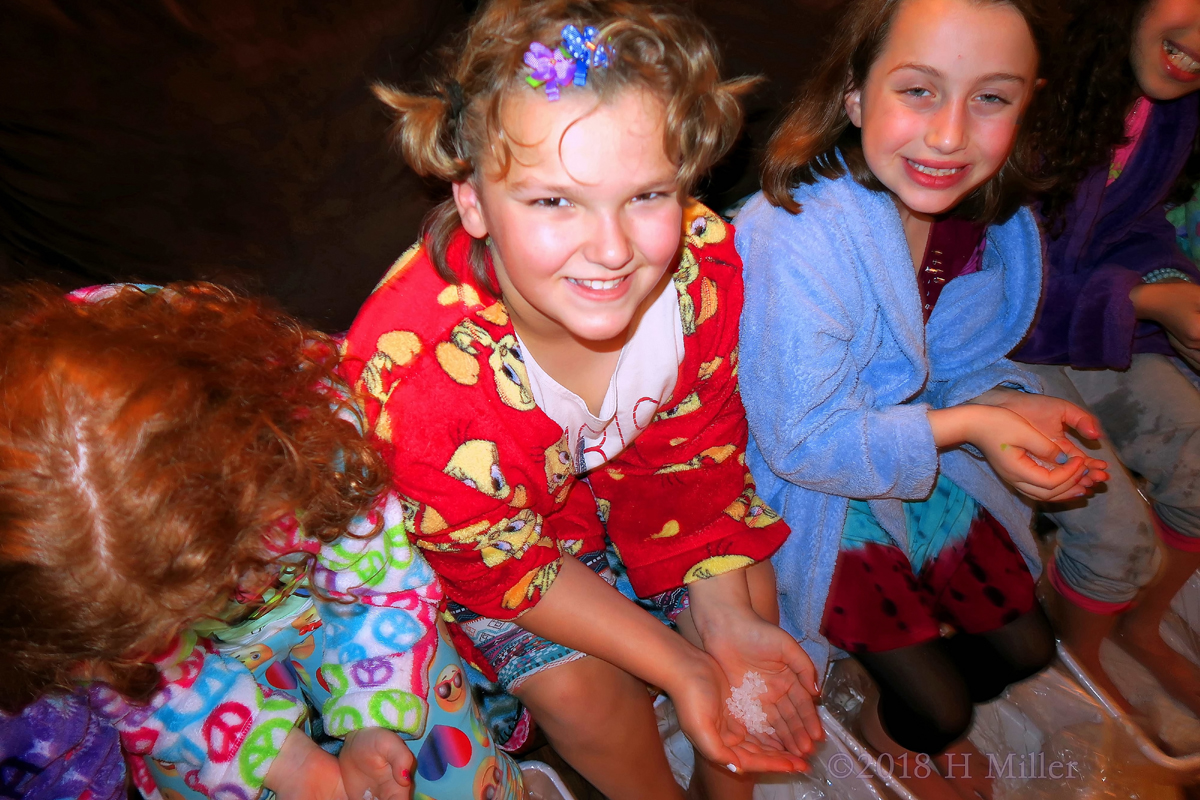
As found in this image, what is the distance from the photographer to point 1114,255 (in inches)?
44.6

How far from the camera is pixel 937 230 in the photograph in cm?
105

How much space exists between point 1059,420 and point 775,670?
0.49 meters

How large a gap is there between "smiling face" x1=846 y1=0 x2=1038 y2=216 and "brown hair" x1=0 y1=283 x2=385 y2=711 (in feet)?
2.29

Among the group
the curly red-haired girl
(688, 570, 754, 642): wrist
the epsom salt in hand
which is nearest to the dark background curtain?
the curly red-haired girl

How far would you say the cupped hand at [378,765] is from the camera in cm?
76

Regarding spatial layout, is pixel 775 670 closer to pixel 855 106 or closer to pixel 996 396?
pixel 996 396

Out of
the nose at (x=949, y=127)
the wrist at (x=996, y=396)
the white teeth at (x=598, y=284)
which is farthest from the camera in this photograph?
the wrist at (x=996, y=396)

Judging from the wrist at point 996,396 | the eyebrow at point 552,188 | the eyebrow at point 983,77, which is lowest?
the wrist at point 996,396

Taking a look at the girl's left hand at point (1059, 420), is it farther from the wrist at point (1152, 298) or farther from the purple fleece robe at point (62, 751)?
the purple fleece robe at point (62, 751)

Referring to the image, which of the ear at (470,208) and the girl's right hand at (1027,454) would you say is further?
the girl's right hand at (1027,454)

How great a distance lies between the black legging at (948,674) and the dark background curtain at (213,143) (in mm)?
886

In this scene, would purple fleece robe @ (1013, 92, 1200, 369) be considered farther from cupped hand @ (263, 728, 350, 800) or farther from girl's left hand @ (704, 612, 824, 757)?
cupped hand @ (263, 728, 350, 800)

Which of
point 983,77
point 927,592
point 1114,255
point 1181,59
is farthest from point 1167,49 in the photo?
point 927,592

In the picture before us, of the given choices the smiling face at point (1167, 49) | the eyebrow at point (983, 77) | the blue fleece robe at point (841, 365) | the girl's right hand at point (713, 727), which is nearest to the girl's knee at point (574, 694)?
the girl's right hand at point (713, 727)
